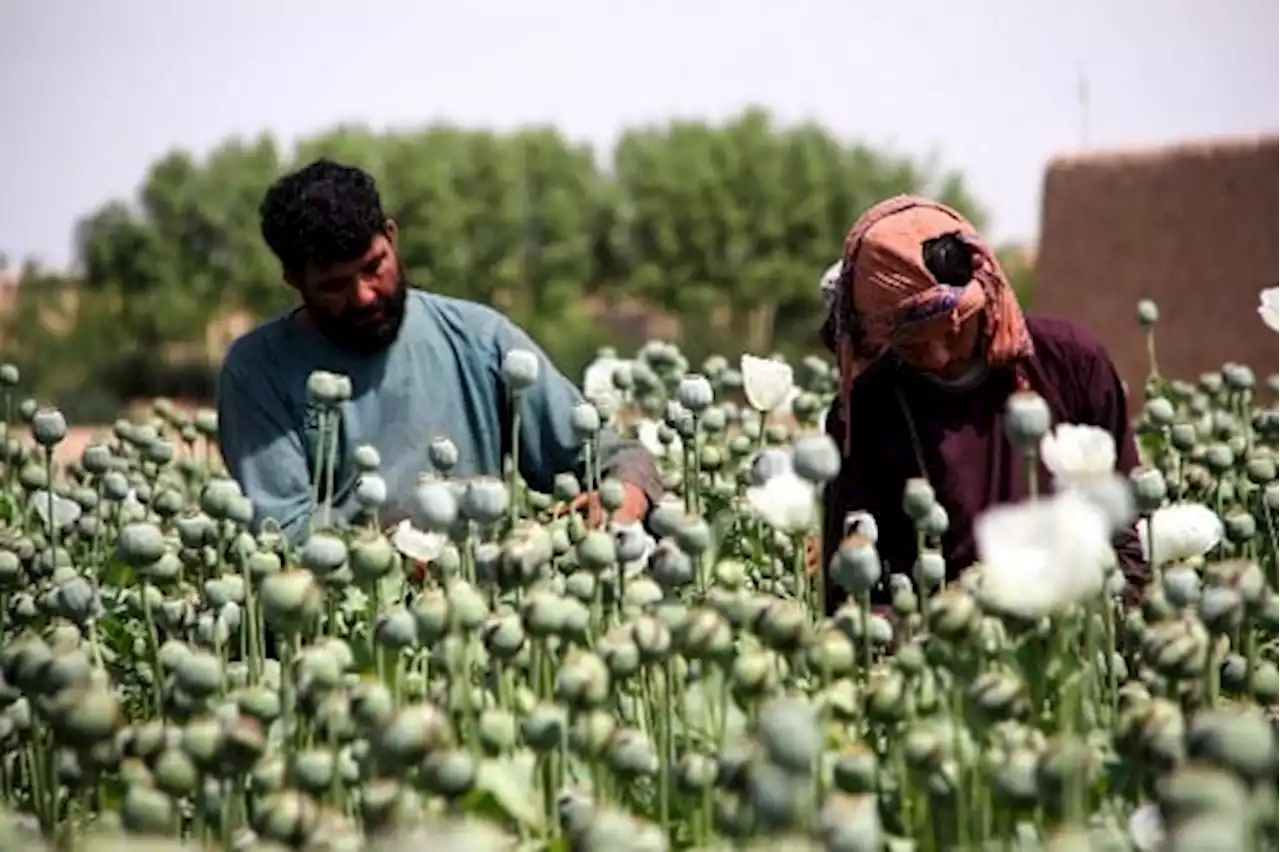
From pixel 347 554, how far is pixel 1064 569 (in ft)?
4.03

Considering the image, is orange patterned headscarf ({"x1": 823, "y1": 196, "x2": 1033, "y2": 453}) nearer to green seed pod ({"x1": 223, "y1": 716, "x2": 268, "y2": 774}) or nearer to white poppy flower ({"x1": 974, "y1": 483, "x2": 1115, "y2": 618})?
white poppy flower ({"x1": 974, "y1": 483, "x2": 1115, "y2": 618})

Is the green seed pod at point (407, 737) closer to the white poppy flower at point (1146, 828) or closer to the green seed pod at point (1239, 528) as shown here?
the white poppy flower at point (1146, 828)

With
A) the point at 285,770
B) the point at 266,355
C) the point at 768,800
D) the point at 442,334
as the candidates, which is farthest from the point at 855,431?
Result: the point at 768,800

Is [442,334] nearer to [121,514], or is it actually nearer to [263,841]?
[121,514]

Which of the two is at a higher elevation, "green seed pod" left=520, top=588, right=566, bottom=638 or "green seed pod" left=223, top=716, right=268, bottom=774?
"green seed pod" left=520, top=588, right=566, bottom=638

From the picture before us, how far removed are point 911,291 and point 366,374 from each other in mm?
1433

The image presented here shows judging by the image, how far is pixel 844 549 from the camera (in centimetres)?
228

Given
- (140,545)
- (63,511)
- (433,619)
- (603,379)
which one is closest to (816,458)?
(433,619)

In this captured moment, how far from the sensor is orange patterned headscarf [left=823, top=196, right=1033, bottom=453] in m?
3.29

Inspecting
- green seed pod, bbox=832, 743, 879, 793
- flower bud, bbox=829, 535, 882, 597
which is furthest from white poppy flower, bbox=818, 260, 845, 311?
green seed pod, bbox=832, 743, 879, 793

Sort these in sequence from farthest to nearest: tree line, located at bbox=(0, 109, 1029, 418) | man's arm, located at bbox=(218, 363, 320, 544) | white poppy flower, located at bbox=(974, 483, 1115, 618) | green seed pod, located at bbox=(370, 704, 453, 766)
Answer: tree line, located at bbox=(0, 109, 1029, 418)
man's arm, located at bbox=(218, 363, 320, 544)
green seed pod, located at bbox=(370, 704, 453, 766)
white poppy flower, located at bbox=(974, 483, 1115, 618)

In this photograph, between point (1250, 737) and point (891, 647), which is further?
point (891, 647)

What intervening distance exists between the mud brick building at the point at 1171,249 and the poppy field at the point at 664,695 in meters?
5.16

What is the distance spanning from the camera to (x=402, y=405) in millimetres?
4281
